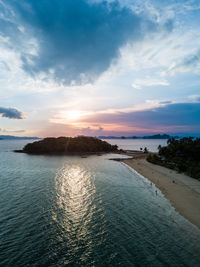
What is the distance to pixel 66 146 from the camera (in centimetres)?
14962

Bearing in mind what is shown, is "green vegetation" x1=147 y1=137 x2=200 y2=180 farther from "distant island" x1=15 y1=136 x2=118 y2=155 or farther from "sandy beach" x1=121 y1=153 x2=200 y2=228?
"distant island" x1=15 y1=136 x2=118 y2=155

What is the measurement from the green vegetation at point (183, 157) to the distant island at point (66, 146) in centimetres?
7750

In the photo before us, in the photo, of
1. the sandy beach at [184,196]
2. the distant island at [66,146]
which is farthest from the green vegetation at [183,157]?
the distant island at [66,146]

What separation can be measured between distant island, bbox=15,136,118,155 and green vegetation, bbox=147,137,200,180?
254ft

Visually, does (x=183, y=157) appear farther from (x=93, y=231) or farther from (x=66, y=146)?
(x=66, y=146)

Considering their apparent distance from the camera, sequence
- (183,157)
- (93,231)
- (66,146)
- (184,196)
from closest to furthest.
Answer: (93,231) < (184,196) < (183,157) < (66,146)

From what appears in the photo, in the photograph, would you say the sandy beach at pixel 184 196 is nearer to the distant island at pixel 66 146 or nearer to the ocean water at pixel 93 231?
the ocean water at pixel 93 231

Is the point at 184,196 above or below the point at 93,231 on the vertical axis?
above

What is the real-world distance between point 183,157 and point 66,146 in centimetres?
10868

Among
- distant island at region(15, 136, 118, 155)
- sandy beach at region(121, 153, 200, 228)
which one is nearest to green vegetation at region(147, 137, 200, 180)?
sandy beach at region(121, 153, 200, 228)

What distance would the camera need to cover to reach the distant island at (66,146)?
143m

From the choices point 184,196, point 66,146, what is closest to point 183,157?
point 184,196

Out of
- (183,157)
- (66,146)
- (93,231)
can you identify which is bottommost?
(93,231)

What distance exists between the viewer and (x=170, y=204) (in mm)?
29188
